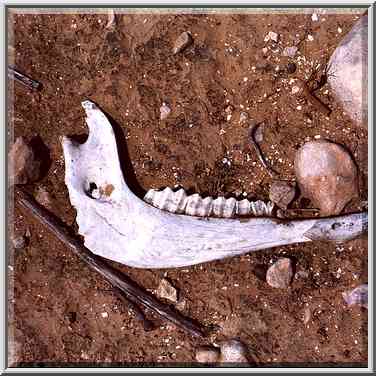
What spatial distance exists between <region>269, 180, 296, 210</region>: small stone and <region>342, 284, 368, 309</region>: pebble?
91 centimetres

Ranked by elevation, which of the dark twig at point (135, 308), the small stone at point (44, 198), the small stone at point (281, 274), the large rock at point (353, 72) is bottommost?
the dark twig at point (135, 308)

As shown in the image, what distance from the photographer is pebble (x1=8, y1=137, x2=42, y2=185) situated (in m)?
4.07

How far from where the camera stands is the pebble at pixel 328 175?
389cm

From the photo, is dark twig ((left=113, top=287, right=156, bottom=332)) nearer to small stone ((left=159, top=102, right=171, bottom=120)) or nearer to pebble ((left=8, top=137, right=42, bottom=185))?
pebble ((left=8, top=137, right=42, bottom=185))

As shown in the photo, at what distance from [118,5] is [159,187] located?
1584 mm

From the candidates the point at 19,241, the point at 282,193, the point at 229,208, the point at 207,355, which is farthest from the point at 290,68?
the point at 19,241

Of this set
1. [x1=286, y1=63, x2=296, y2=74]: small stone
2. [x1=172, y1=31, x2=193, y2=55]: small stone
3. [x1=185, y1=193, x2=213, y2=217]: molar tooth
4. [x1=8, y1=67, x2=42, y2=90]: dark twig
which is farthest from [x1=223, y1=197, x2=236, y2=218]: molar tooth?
[x1=8, y1=67, x2=42, y2=90]: dark twig

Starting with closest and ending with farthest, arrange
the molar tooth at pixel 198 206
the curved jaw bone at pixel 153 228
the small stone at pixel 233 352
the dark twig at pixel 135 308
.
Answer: the curved jaw bone at pixel 153 228, the molar tooth at pixel 198 206, the small stone at pixel 233 352, the dark twig at pixel 135 308

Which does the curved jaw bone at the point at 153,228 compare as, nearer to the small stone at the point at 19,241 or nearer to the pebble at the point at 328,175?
the pebble at the point at 328,175

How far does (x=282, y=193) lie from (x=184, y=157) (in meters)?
0.88

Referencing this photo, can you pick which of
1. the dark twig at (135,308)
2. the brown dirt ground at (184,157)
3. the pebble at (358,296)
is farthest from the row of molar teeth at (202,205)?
the pebble at (358,296)

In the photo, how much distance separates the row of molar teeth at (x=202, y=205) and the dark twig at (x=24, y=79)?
4.49 ft

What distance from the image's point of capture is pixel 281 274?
402 cm

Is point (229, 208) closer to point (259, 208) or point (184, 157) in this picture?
point (259, 208)
